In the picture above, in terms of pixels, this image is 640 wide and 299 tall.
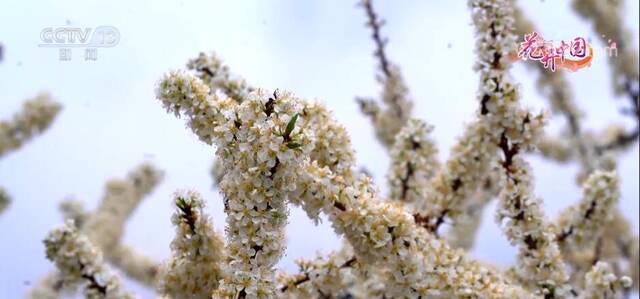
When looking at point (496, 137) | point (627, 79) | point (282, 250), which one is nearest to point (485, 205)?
point (627, 79)

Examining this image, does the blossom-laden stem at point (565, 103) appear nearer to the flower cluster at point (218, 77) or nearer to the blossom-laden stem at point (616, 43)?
the blossom-laden stem at point (616, 43)

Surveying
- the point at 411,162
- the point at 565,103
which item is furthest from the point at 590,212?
the point at 565,103

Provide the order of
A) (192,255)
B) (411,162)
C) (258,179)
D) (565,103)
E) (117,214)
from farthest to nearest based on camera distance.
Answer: (117,214) → (565,103) → (411,162) → (192,255) → (258,179)

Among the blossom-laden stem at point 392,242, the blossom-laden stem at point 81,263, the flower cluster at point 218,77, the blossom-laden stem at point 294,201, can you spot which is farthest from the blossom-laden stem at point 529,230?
the blossom-laden stem at point 81,263

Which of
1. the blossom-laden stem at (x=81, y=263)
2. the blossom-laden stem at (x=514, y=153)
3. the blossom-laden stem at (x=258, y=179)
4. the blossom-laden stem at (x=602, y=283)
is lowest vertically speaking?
the blossom-laden stem at (x=258, y=179)

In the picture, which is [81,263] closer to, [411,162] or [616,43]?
[411,162]

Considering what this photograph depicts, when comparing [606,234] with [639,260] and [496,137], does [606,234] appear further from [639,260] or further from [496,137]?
[496,137]
